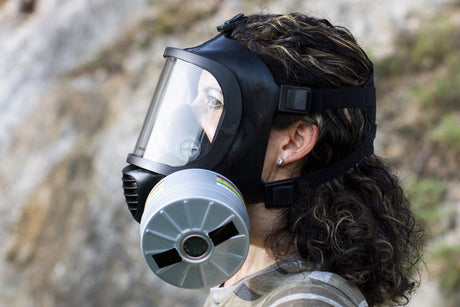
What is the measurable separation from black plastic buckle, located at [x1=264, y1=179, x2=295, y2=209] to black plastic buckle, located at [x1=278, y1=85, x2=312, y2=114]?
26 cm

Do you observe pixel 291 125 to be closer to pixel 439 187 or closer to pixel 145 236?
pixel 145 236

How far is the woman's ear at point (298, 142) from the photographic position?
1.72 m

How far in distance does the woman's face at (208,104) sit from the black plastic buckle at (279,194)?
278 mm

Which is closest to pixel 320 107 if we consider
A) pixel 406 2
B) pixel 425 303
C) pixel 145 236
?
pixel 145 236

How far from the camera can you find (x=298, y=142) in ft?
5.68

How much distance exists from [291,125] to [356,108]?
0.26 meters

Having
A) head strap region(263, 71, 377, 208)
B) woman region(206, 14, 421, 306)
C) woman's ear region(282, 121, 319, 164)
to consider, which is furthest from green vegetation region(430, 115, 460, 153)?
woman's ear region(282, 121, 319, 164)

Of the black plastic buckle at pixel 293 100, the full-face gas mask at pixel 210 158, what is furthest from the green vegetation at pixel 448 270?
the black plastic buckle at pixel 293 100

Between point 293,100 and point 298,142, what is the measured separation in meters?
0.16

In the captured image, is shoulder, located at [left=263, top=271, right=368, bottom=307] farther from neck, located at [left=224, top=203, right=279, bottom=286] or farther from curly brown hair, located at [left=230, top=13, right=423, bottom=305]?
neck, located at [left=224, top=203, right=279, bottom=286]

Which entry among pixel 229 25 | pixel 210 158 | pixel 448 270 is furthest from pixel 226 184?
pixel 448 270

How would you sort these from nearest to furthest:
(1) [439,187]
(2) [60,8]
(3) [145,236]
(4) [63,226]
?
1. (3) [145,236]
2. (1) [439,187]
3. (4) [63,226]
4. (2) [60,8]

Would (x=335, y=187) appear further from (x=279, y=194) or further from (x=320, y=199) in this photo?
(x=279, y=194)

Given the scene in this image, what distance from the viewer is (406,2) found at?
19.7 ft
